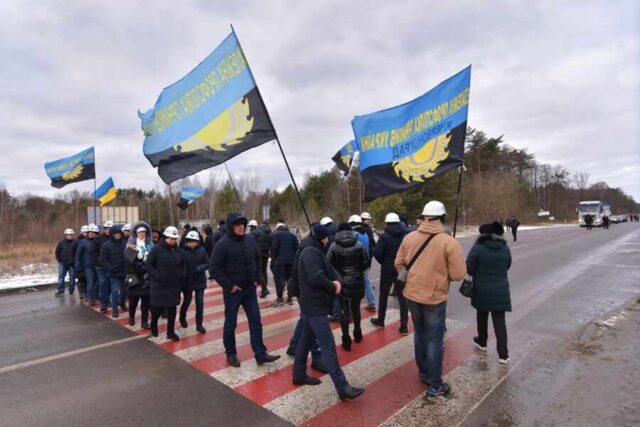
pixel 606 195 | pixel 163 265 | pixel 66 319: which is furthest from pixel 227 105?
pixel 606 195

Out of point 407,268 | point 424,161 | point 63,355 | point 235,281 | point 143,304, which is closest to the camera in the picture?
point 407,268

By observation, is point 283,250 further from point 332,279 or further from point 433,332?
point 433,332

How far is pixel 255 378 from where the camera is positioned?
13.8ft

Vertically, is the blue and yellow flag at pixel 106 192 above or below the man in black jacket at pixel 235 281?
above

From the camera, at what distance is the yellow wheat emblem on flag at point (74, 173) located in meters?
12.9

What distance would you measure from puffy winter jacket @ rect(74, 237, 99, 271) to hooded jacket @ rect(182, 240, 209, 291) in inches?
112

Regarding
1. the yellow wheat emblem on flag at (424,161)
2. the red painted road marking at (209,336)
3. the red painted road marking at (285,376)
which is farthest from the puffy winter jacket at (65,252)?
the yellow wheat emblem on flag at (424,161)

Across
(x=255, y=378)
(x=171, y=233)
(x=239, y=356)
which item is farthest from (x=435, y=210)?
(x=171, y=233)

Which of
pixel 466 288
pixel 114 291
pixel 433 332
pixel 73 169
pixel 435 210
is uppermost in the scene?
pixel 73 169

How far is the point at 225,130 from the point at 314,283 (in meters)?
2.94

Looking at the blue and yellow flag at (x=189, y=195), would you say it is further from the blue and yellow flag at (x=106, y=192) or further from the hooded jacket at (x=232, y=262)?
the hooded jacket at (x=232, y=262)

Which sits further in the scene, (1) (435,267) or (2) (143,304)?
(2) (143,304)

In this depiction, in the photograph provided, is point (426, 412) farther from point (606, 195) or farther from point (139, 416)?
point (606, 195)

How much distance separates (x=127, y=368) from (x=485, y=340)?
4.68 metres
